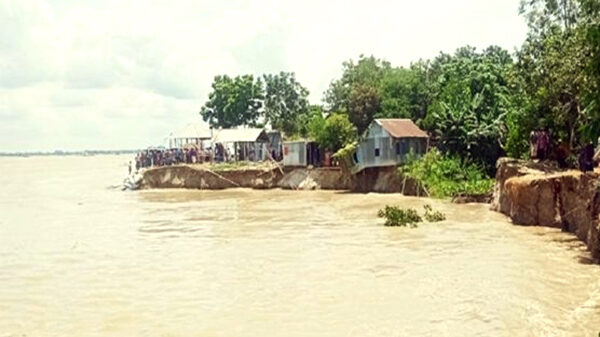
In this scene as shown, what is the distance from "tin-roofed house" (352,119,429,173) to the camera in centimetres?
3988

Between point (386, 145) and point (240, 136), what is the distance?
43.7 ft

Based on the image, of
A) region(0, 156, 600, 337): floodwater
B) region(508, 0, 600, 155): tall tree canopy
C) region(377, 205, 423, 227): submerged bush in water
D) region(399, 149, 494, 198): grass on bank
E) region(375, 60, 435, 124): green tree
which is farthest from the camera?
region(375, 60, 435, 124): green tree

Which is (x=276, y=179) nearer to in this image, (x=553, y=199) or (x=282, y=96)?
(x=282, y=96)

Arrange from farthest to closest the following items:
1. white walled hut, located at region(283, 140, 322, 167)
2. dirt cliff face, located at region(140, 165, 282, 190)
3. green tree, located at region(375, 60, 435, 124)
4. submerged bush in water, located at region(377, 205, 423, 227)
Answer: dirt cliff face, located at region(140, 165, 282, 190) < green tree, located at region(375, 60, 435, 124) < white walled hut, located at region(283, 140, 322, 167) < submerged bush in water, located at region(377, 205, 423, 227)

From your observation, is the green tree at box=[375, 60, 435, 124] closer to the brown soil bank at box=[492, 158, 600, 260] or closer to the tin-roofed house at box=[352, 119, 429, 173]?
the tin-roofed house at box=[352, 119, 429, 173]

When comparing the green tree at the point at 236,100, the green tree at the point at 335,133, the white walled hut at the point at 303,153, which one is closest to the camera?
the green tree at the point at 335,133

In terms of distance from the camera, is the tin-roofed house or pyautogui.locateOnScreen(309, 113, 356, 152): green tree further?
pyautogui.locateOnScreen(309, 113, 356, 152): green tree

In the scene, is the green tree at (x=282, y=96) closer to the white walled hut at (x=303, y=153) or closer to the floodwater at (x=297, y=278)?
the white walled hut at (x=303, y=153)

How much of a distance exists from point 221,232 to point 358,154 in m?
15.8

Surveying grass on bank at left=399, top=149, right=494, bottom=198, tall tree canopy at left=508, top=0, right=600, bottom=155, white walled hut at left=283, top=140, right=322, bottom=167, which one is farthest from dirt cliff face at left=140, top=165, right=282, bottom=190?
tall tree canopy at left=508, top=0, right=600, bottom=155

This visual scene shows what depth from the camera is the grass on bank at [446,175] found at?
34625 millimetres

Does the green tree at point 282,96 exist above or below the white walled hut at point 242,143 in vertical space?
above

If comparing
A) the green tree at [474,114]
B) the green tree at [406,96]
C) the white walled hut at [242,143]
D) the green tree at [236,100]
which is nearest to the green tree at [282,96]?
the green tree at [236,100]

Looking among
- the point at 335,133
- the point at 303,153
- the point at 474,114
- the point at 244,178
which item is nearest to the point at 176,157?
the point at 244,178
